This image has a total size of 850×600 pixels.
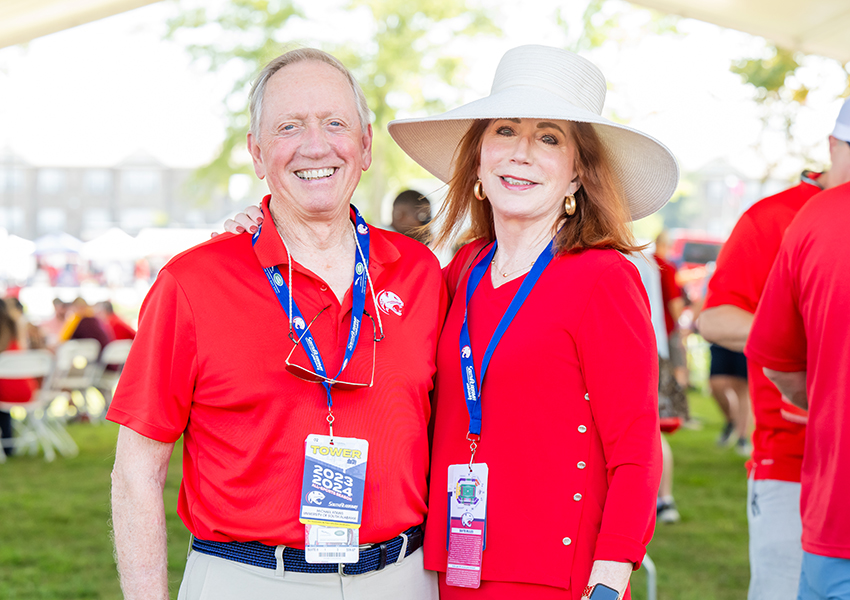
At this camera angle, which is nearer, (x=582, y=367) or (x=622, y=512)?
(x=622, y=512)

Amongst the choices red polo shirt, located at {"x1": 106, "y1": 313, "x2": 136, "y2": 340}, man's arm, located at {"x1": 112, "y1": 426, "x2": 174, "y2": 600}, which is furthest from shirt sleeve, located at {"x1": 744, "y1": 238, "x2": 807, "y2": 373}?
→ red polo shirt, located at {"x1": 106, "y1": 313, "x2": 136, "y2": 340}

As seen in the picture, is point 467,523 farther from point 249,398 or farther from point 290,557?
point 249,398

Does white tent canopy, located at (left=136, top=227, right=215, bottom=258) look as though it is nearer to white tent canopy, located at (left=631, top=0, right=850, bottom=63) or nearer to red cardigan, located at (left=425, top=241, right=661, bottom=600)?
white tent canopy, located at (left=631, top=0, right=850, bottom=63)

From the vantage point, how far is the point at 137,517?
5.69 feet

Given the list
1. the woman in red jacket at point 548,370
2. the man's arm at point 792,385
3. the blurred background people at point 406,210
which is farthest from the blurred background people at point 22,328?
the man's arm at point 792,385

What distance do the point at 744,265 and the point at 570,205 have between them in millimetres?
931

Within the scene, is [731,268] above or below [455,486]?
above

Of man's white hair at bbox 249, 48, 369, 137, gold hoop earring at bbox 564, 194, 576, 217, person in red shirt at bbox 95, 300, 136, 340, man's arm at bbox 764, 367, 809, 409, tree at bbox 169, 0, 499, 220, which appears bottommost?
man's arm at bbox 764, 367, 809, 409

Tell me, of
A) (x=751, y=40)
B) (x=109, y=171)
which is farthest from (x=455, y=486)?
(x=109, y=171)

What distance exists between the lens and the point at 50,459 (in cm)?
797

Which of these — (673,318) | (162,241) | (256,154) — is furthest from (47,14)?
(162,241)

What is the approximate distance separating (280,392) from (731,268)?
64.4 inches

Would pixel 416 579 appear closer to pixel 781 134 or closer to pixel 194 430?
pixel 194 430

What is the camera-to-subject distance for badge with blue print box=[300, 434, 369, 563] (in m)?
1.68
